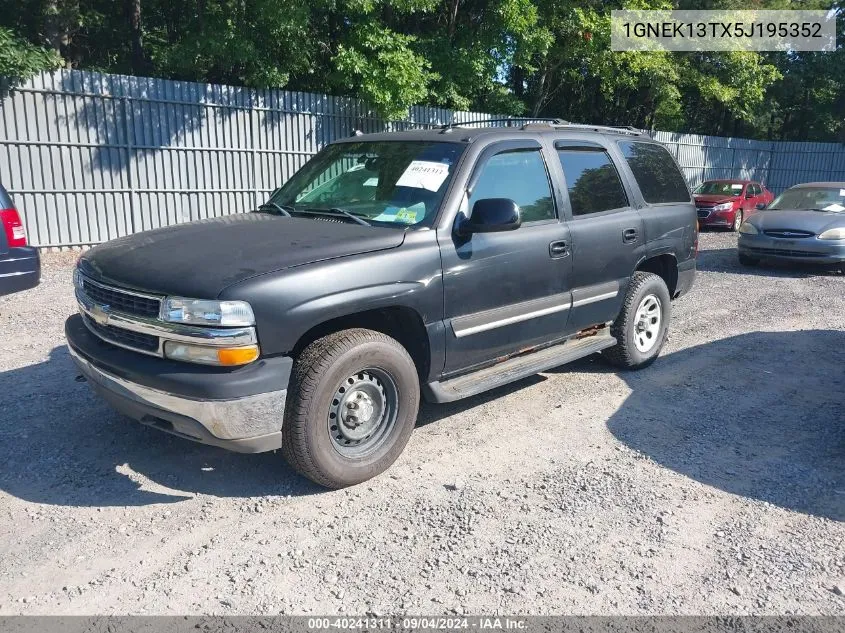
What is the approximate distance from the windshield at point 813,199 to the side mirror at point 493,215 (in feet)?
33.2

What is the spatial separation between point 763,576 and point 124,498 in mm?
3235

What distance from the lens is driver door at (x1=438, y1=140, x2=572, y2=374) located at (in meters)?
4.42

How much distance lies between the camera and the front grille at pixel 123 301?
3.63 meters

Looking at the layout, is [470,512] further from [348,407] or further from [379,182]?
[379,182]

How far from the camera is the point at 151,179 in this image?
472 inches

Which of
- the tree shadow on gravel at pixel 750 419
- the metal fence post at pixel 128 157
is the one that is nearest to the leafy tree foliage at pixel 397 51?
the metal fence post at pixel 128 157

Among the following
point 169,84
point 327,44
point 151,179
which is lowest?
point 151,179

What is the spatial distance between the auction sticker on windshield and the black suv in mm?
10

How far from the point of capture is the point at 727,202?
17.7 m

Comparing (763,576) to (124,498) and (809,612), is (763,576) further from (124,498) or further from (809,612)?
(124,498)

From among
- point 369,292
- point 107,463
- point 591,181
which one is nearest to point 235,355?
point 369,292

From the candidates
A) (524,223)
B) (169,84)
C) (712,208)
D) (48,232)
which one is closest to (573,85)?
(712,208)

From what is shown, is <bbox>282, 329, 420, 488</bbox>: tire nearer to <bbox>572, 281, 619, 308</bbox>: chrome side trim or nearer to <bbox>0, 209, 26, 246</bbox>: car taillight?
<bbox>572, 281, 619, 308</bbox>: chrome side trim

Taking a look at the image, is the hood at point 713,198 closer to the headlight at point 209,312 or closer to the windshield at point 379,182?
the windshield at point 379,182
